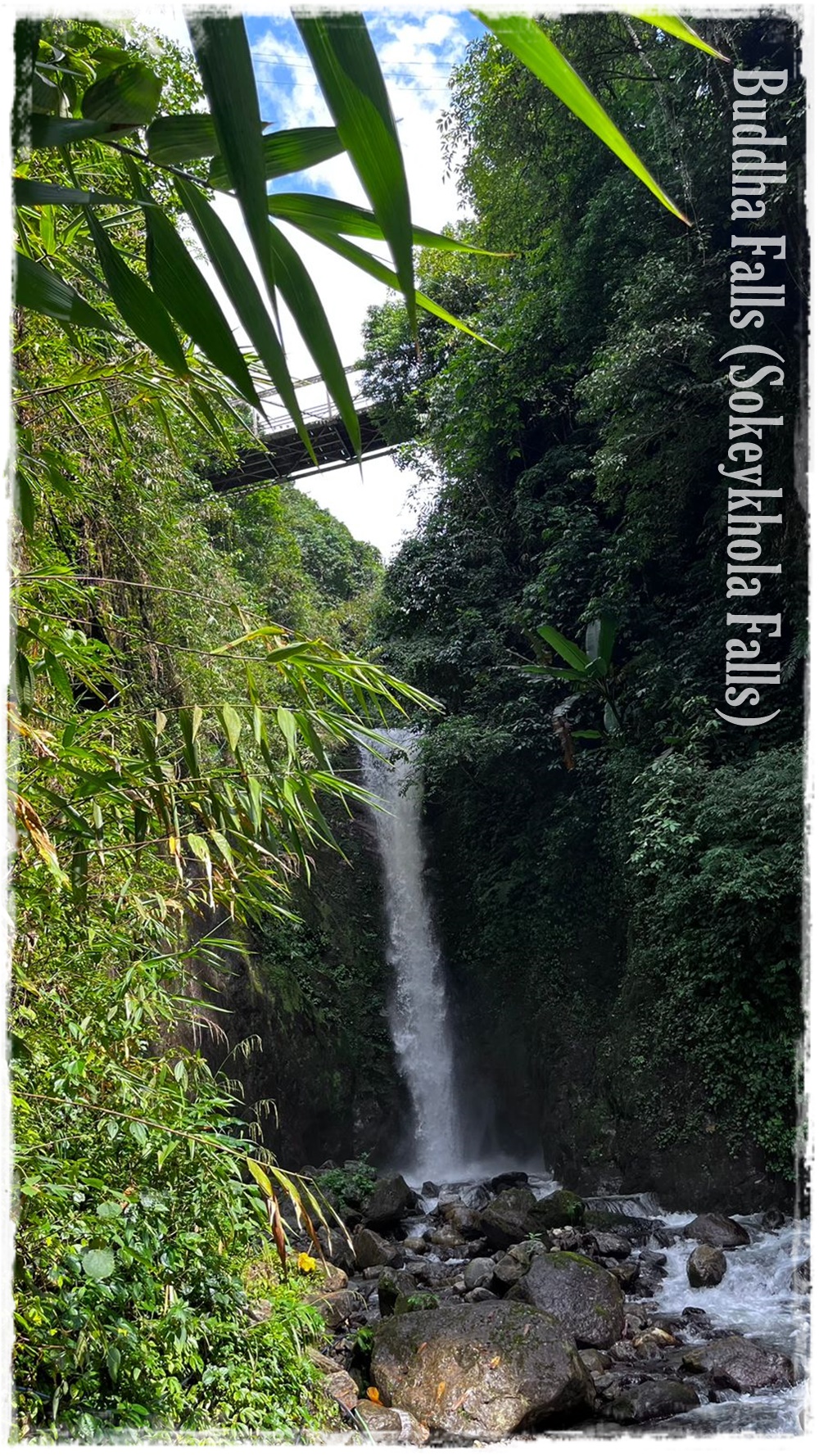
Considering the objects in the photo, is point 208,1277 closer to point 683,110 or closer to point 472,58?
point 683,110

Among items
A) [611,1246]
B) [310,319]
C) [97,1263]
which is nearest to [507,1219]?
[611,1246]

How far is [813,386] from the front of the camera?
90.7 inches

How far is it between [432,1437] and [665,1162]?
2.83 metres

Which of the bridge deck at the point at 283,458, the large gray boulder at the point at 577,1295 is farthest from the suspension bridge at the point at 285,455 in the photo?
the large gray boulder at the point at 577,1295

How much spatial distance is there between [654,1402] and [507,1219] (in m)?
2.03

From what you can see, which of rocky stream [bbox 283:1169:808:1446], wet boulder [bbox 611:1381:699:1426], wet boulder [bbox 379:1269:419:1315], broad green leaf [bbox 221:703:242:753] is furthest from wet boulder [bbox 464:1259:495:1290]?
broad green leaf [bbox 221:703:242:753]

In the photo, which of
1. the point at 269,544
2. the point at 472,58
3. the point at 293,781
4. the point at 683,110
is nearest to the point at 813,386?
the point at 293,781

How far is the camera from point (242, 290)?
529 millimetres

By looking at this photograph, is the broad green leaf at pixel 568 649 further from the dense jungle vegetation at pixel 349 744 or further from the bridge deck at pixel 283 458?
the bridge deck at pixel 283 458

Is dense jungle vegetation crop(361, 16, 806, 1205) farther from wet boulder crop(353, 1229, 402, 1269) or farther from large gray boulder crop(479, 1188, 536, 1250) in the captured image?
wet boulder crop(353, 1229, 402, 1269)

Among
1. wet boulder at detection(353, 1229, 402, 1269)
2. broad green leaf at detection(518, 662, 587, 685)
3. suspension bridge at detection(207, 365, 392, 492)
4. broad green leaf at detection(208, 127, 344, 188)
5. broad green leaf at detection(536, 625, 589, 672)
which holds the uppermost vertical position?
suspension bridge at detection(207, 365, 392, 492)

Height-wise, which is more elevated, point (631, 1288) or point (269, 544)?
point (269, 544)

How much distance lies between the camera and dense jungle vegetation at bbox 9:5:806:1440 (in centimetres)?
146

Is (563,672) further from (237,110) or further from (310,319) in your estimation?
(237,110)
